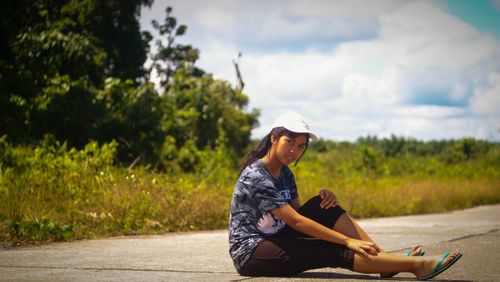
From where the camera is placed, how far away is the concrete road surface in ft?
15.6

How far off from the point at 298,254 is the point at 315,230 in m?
0.28

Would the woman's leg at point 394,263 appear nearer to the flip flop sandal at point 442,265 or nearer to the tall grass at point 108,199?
the flip flop sandal at point 442,265

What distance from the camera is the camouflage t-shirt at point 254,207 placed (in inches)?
169

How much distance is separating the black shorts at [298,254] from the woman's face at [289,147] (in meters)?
0.40

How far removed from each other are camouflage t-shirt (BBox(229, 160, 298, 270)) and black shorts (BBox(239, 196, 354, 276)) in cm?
7

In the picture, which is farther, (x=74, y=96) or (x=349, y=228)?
(x=74, y=96)

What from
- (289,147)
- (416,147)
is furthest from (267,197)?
(416,147)

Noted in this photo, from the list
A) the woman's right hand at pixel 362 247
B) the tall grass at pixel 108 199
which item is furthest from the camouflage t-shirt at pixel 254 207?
Answer: the tall grass at pixel 108 199

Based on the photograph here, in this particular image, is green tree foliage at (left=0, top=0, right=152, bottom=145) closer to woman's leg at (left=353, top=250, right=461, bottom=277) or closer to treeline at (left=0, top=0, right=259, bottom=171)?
treeline at (left=0, top=0, right=259, bottom=171)

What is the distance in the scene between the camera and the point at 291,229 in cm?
455

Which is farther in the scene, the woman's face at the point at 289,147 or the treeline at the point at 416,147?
the treeline at the point at 416,147

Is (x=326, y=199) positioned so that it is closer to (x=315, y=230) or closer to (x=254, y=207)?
(x=315, y=230)

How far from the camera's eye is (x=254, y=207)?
4.40 metres

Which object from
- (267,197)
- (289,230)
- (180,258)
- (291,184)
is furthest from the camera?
(180,258)
